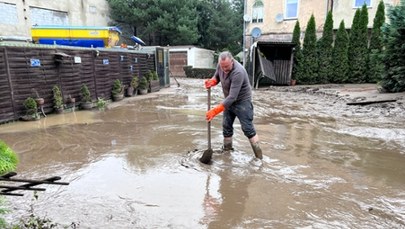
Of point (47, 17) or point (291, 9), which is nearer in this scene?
point (291, 9)

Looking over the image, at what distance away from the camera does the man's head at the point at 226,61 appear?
414 centimetres

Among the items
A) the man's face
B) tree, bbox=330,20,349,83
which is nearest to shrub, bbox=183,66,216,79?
tree, bbox=330,20,349,83

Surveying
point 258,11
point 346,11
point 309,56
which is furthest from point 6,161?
point 258,11

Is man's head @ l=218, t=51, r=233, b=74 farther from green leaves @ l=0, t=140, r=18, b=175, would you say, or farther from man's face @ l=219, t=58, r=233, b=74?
green leaves @ l=0, t=140, r=18, b=175

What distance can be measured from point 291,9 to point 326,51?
4603 mm

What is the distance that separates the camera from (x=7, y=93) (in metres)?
6.71

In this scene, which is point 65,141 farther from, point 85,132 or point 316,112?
point 316,112

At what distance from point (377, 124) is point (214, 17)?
79.5 ft

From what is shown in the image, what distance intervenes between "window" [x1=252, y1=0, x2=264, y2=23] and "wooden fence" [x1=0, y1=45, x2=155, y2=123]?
445 inches

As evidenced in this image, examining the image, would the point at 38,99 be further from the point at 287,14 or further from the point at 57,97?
the point at 287,14

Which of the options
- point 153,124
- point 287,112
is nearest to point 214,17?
point 287,112

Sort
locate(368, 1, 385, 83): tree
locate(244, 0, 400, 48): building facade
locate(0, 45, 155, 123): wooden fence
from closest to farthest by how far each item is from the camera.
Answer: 1. locate(0, 45, 155, 123): wooden fence
2. locate(368, 1, 385, 83): tree
3. locate(244, 0, 400, 48): building facade

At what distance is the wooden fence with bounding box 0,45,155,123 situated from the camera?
674 centimetres

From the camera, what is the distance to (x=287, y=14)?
18.8 meters
